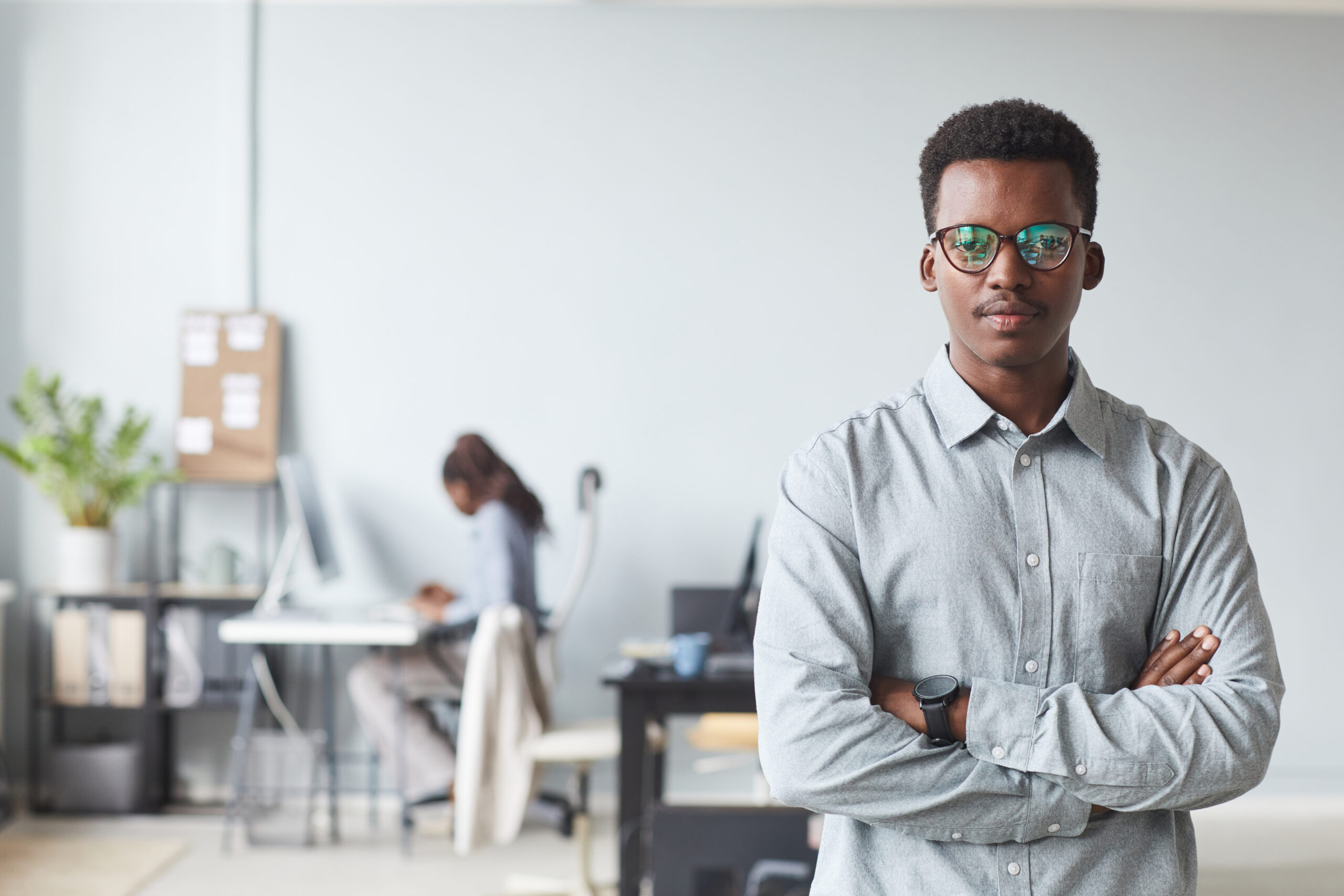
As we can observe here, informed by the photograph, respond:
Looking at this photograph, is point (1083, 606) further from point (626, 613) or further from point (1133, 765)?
point (626, 613)

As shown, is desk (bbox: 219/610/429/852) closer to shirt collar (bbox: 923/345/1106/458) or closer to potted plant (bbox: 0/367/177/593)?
potted plant (bbox: 0/367/177/593)

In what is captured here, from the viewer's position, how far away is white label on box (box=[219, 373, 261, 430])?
451 cm

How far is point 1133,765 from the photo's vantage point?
112 centimetres

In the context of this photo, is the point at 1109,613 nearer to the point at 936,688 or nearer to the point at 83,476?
the point at 936,688

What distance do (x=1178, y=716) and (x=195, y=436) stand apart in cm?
416

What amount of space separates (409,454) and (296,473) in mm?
605

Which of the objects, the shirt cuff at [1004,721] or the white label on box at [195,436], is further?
the white label on box at [195,436]

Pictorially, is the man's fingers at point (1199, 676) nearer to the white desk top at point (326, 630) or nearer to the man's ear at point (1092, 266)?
the man's ear at point (1092, 266)

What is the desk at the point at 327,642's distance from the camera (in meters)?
3.92

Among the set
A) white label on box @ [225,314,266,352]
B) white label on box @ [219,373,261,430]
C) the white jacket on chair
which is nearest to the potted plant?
white label on box @ [219,373,261,430]

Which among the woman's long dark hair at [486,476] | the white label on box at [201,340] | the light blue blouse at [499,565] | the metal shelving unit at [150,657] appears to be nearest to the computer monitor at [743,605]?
the light blue blouse at [499,565]

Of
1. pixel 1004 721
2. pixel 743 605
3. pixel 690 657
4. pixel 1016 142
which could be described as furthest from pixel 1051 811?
pixel 743 605

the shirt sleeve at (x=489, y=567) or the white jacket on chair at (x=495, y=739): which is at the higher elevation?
the shirt sleeve at (x=489, y=567)

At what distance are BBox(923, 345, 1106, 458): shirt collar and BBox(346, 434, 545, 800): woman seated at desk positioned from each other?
2850mm
